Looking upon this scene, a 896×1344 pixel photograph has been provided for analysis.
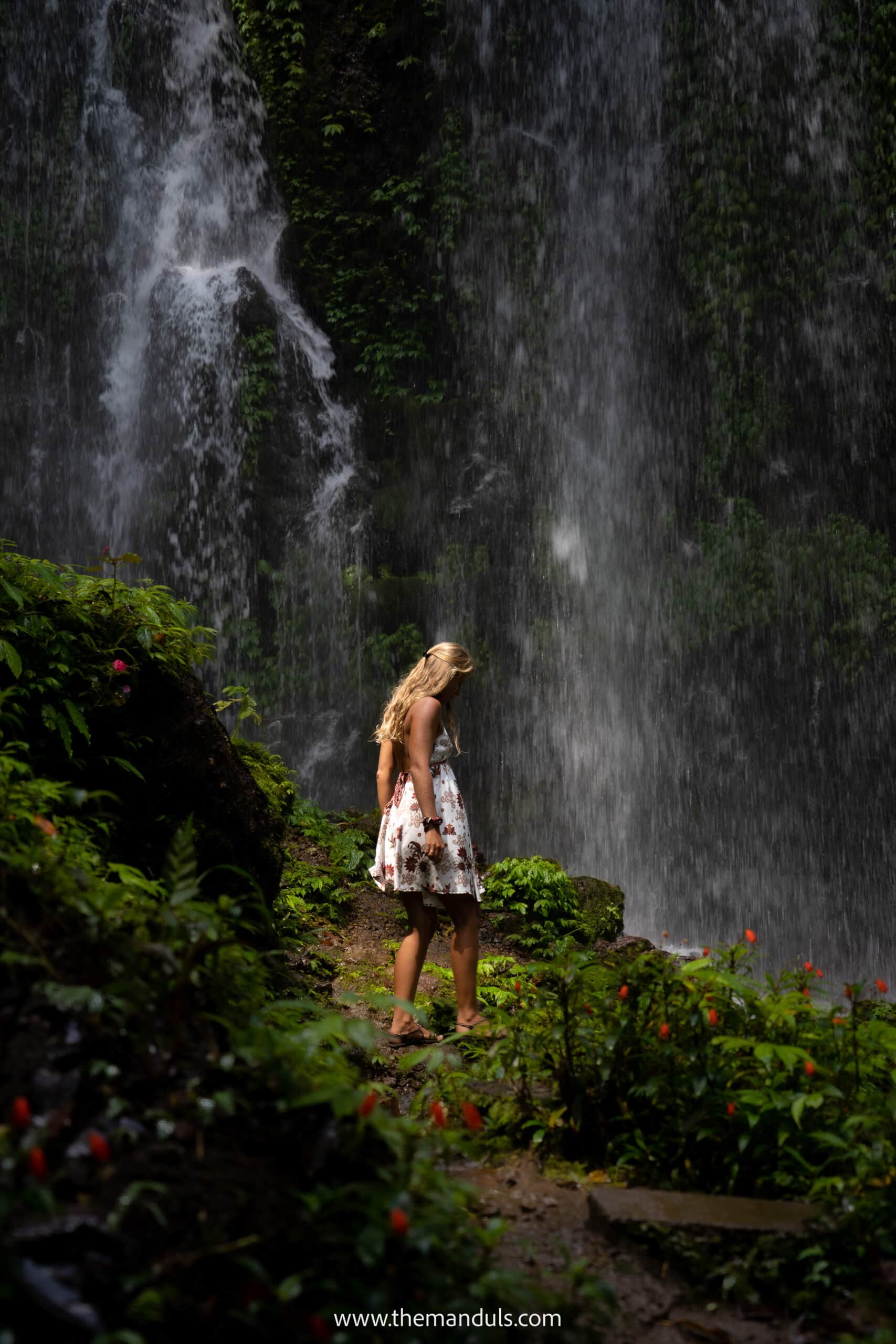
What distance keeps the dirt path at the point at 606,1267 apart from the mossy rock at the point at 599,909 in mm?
5061

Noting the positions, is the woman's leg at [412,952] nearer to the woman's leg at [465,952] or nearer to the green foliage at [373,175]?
the woman's leg at [465,952]

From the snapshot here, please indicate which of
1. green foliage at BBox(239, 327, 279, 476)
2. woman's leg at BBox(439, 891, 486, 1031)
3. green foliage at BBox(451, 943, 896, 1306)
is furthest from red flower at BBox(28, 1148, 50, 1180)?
green foliage at BBox(239, 327, 279, 476)

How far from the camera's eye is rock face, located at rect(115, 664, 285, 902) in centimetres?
480

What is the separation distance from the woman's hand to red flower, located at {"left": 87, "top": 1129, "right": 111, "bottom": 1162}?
3.14 metres

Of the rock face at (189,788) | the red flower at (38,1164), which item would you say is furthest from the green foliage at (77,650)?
the red flower at (38,1164)

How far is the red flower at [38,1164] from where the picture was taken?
173 cm

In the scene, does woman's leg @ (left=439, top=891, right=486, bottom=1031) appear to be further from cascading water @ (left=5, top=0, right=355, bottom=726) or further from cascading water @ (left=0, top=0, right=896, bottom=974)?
cascading water @ (left=5, top=0, right=355, bottom=726)

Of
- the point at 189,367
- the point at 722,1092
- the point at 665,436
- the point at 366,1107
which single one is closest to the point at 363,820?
the point at 722,1092

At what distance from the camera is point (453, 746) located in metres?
5.47

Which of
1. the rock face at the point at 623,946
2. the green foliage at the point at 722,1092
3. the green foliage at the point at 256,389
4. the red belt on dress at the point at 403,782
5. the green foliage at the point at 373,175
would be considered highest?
the green foliage at the point at 373,175

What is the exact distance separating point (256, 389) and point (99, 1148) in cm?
1616

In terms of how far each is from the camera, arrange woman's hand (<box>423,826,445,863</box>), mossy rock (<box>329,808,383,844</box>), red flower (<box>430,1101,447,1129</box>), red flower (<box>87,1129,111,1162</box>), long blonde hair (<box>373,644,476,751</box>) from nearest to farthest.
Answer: red flower (<box>87,1129,111,1162</box>)
red flower (<box>430,1101,447,1129</box>)
woman's hand (<box>423,826,445,863</box>)
long blonde hair (<box>373,644,476,751</box>)
mossy rock (<box>329,808,383,844</box>)

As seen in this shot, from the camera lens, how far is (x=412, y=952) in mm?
5074

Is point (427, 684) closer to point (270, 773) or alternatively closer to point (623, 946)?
point (270, 773)
